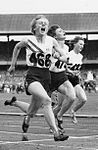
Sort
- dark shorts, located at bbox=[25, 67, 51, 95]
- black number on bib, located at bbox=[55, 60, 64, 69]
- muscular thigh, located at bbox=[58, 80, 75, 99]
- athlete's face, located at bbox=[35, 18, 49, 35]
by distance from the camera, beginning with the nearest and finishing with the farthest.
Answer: athlete's face, located at bbox=[35, 18, 49, 35] < dark shorts, located at bbox=[25, 67, 51, 95] < muscular thigh, located at bbox=[58, 80, 75, 99] < black number on bib, located at bbox=[55, 60, 64, 69]

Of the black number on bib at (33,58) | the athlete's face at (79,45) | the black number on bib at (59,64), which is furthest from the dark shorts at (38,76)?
the athlete's face at (79,45)

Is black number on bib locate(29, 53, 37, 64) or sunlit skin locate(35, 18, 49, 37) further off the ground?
sunlit skin locate(35, 18, 49, 37)

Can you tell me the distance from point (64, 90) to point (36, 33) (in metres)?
2.01

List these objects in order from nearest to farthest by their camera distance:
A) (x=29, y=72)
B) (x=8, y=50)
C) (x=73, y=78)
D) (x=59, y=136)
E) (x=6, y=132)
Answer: (x=59, y=136)
(x=29, y=72)
(x=6, y=132)
(x=73, y=78)
(x=8, y=50)

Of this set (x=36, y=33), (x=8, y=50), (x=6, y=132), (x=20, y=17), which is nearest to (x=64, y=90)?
(x=6, y=132)

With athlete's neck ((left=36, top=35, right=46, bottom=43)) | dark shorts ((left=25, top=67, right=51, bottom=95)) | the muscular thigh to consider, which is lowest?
the muscular thigh

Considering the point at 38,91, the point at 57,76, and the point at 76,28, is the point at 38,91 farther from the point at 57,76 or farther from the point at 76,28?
the point at 76,28

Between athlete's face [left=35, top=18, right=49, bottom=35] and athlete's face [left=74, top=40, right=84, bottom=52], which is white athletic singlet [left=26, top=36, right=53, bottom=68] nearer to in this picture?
athlete's face [left=35, top=18, right=49, bottom=35]

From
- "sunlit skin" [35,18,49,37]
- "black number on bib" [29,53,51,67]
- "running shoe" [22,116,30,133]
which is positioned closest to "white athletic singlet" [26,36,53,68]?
"black number on bib" [29,53,51,67]

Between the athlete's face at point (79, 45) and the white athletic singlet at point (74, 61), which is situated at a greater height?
the athlete's face at point (79, 45)

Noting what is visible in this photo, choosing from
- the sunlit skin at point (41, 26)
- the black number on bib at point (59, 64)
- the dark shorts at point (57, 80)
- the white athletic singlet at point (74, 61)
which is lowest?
the dark shorts at point (57, 80)

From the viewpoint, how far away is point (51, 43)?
8812mm

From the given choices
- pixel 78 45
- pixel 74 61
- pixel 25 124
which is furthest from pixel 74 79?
pixel 25 124

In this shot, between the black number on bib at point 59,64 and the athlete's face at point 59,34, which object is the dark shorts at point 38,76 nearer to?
the athlete's face at point 59,34
